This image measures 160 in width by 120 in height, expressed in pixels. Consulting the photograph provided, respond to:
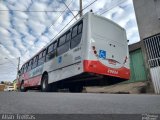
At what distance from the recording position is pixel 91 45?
7.50 metres

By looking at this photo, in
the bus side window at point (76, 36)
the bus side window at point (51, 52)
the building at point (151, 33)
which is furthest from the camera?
the building at point (151, 33)

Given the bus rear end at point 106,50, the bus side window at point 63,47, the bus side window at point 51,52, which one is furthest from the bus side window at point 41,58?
the bus rear end at point 106,50

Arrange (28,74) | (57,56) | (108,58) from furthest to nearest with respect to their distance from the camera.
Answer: (28,74) < (57,56) < (108,58)

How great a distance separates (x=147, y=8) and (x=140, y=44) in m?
2.67

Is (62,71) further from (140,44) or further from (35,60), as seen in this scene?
(140,44)

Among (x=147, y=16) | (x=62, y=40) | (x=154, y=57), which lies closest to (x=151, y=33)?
(x=147, y=16)

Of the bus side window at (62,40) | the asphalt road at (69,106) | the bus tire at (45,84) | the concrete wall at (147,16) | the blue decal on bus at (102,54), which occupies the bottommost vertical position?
the asphalt road at (69,106)

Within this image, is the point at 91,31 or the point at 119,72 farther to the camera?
the point at 119,72

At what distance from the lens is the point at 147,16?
13.3m

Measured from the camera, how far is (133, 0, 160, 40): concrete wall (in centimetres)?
1263

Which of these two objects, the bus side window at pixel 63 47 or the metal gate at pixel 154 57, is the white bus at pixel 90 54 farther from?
the metal gate at pixel 154 57

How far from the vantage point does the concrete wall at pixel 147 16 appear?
12628 millimetres

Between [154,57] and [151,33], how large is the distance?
5.77 feet

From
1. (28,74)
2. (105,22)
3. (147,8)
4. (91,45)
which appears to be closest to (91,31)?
(91,45)
